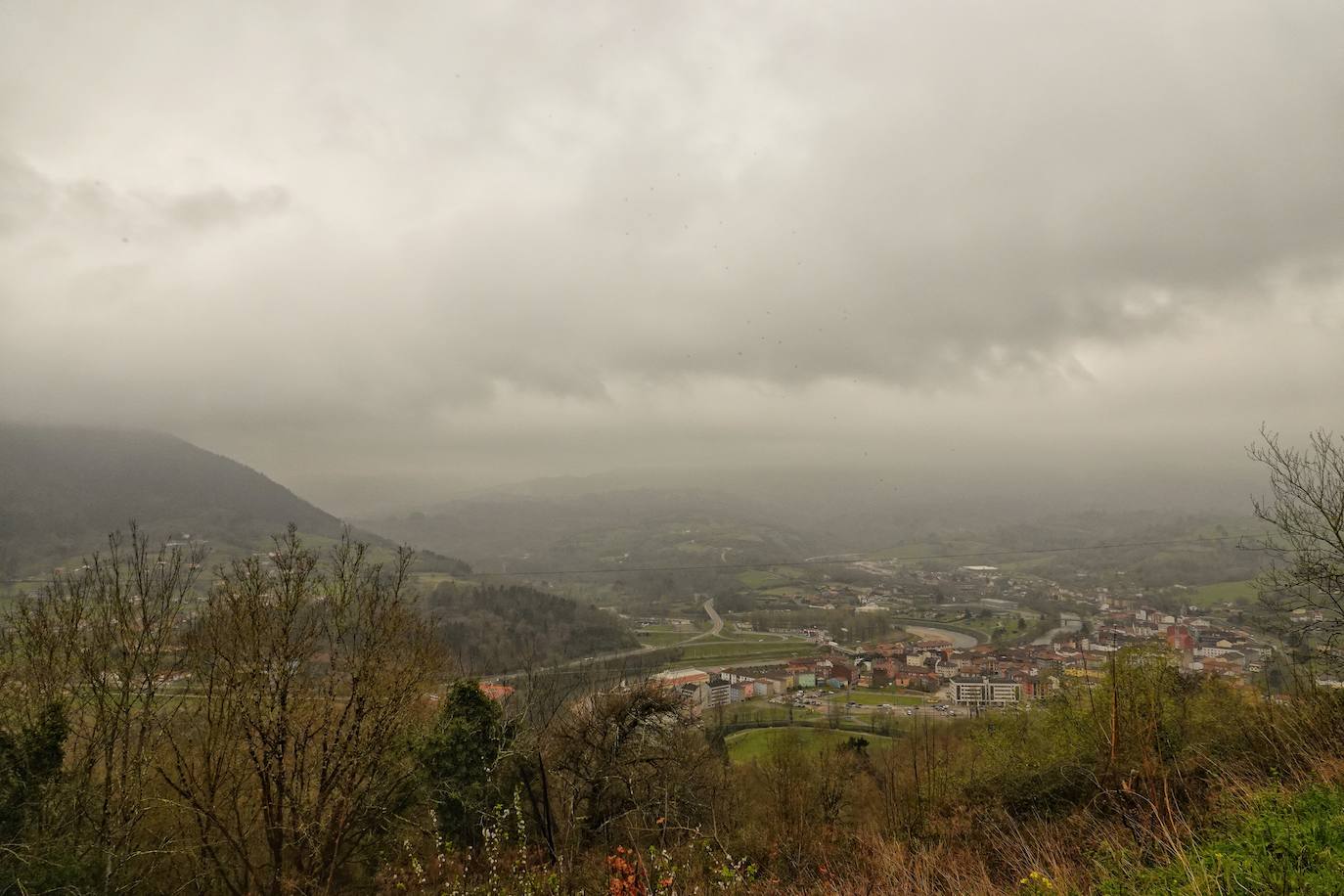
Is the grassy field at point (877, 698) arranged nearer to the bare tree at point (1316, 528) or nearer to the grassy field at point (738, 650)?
the grassy field at point (738, 650)

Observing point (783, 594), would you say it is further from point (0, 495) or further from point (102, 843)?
point (0, 495)

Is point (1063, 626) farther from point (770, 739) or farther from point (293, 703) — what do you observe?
point (293, 703)

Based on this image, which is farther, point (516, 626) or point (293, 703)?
point (516, 626)

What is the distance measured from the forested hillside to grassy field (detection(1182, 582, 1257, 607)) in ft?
244

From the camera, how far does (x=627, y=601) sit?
111 meters

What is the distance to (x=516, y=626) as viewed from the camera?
6588 cm

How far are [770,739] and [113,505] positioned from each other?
185292 millimetres

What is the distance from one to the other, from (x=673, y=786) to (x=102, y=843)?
32.5 feet

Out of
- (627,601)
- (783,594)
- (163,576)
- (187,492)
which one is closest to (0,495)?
(187,492)

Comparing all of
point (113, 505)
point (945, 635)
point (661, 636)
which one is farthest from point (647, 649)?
point (113, 505)

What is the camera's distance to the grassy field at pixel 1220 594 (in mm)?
72688

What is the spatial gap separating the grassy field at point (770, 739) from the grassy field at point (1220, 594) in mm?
63679

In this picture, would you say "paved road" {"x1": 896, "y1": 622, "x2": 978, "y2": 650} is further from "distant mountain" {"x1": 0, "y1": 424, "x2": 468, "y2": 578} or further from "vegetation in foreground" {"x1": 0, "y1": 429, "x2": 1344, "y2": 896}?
"distant mountain" {"x1": 0, "y1": 424, "x2": 468, "y2": 578}

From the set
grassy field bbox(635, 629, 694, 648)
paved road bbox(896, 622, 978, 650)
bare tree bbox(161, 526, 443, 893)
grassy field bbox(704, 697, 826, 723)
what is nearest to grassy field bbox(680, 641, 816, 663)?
grassy field bbox(635, 629, 694, 648)
